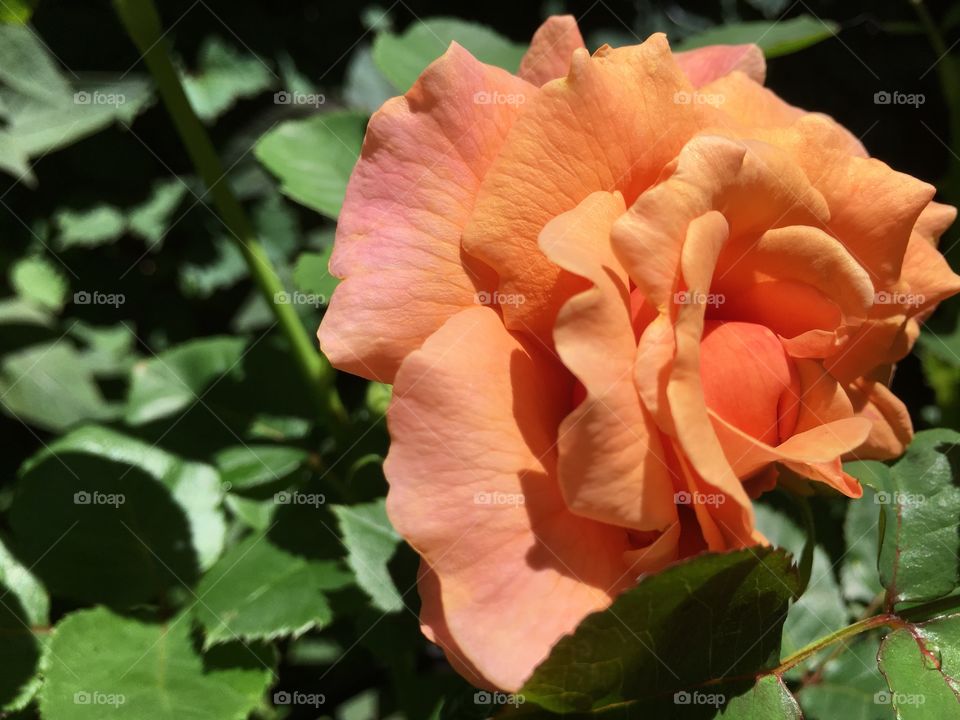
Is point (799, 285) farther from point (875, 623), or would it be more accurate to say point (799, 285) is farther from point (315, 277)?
point (315, 277)

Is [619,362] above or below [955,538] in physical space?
above

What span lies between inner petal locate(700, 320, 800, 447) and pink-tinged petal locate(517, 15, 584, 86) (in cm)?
31

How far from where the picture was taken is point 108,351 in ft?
7.26

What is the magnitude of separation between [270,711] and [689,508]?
84cm

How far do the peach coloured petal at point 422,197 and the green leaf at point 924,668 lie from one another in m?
0.49

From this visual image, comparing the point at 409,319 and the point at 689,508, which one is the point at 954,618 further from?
the point at 409,319

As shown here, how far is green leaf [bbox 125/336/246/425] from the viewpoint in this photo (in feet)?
4.75

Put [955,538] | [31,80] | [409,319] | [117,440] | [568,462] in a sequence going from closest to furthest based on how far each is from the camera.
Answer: [568,462]
[409,319]
[955,538]
[117,440]
[31,80]

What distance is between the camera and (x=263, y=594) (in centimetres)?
111

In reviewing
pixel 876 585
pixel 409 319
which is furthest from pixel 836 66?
pixel 409 319

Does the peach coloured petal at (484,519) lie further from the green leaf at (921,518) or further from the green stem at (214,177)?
the green stem at (214,177)

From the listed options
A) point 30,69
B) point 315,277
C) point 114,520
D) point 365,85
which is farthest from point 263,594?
point 30,69

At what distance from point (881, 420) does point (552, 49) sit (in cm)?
51

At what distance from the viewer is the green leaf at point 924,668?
763 mm
